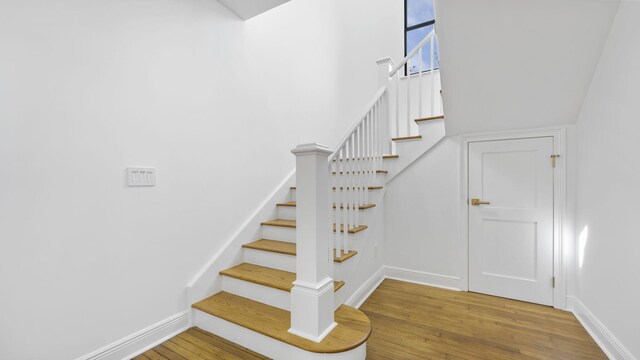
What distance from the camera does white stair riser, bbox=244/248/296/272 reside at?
202 centimetres

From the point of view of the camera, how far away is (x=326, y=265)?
5.25 feet

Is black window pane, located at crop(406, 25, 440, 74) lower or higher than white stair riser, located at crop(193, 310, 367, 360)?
higher

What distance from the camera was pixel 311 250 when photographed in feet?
4.92

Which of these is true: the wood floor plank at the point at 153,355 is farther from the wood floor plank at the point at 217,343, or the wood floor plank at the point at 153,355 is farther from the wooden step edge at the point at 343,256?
the wooden step edge at the point at 343,256

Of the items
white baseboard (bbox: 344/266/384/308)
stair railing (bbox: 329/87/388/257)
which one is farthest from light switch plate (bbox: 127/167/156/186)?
white baseboard (bbox: 344/266/384/308)

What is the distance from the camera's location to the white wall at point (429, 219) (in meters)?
2.60

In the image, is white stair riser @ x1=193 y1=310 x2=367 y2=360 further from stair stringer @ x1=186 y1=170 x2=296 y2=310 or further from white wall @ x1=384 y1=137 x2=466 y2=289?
white wall @ x1=384 y1=137 x2=466 y2=289

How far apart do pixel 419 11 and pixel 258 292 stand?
16.3 ft

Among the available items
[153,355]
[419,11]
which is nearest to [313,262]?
[153,355]

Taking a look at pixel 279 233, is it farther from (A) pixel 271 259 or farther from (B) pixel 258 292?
(B) pixel 258 292

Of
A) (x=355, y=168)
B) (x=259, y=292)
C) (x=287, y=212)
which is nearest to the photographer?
(x=259, y=292)

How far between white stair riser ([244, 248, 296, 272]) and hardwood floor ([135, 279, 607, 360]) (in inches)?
22.7

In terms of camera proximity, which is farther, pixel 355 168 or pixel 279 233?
pixel 279 233

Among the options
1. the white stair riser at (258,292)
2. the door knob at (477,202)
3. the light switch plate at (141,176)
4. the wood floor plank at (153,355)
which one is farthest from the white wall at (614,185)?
the light switch plate at (141,176)
